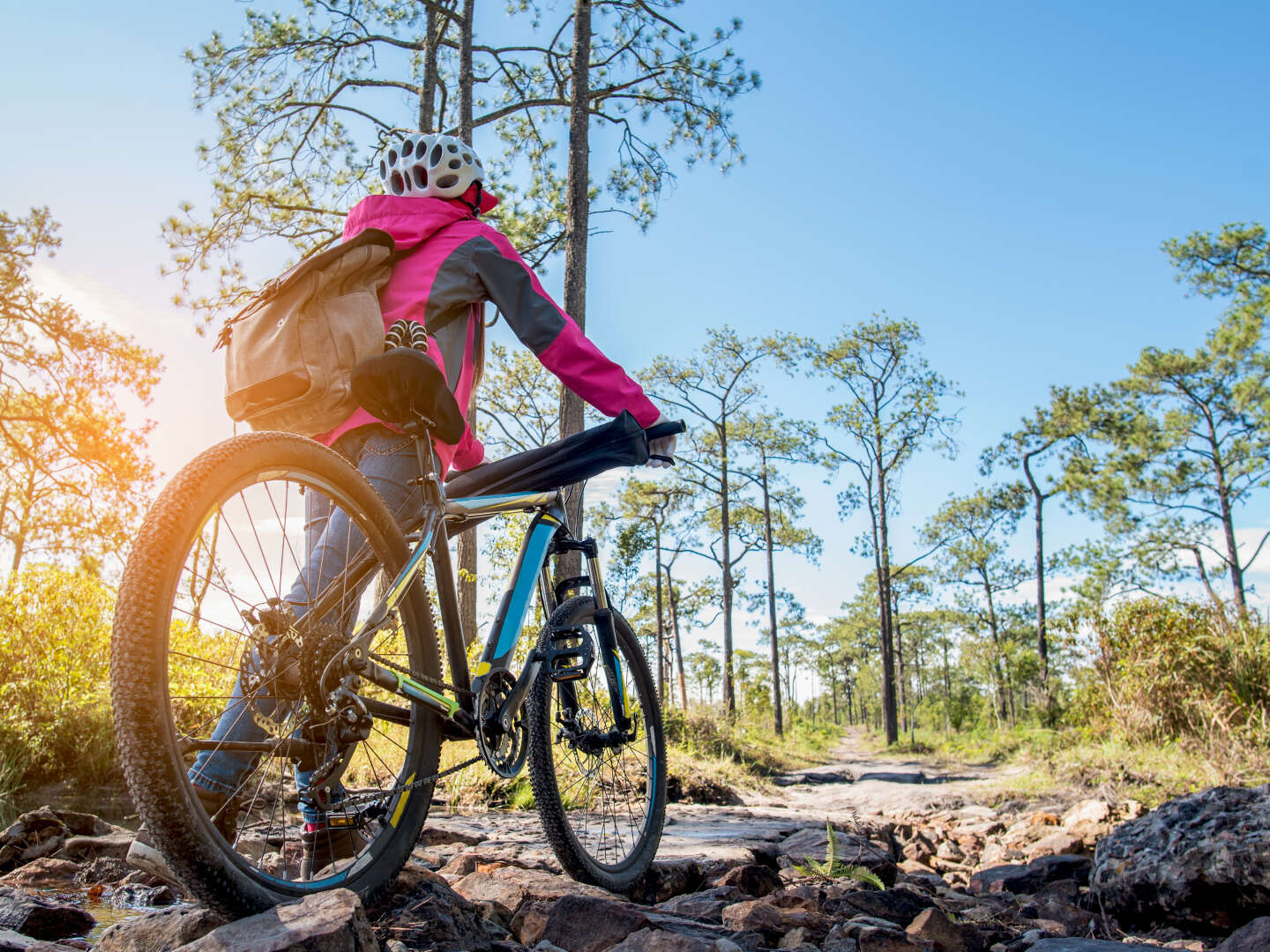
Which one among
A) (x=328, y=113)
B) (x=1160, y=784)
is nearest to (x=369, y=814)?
(x=1160, y=784)

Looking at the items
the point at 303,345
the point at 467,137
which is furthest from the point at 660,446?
the point at 467,137

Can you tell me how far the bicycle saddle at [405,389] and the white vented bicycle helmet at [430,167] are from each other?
0.78 m

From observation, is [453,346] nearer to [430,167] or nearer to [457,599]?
[430,167]

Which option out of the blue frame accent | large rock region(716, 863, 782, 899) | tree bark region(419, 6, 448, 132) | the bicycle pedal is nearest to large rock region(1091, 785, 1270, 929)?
large rock region(716, 863, 782, 899)

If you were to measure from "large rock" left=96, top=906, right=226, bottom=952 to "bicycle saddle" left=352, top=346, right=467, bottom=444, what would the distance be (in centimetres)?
110

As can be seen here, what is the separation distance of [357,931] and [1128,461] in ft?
98.9

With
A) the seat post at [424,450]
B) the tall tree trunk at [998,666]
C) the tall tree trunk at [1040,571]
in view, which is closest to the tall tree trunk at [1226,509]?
the tall tree trunk at [1040,571]

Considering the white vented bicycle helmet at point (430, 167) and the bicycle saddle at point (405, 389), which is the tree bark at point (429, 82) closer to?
the white vented bicycle helmet at point (430, 167)

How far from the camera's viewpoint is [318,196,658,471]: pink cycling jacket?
7.81ft

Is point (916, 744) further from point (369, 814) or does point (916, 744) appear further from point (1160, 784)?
point (369, 814)

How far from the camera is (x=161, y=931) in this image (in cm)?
168

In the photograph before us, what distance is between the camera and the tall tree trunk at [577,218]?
7418 millimetres

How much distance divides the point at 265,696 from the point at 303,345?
0.83 metres

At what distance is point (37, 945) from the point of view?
5.25 ft
